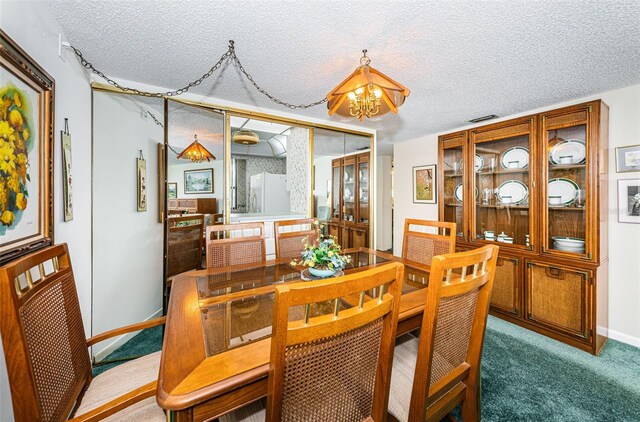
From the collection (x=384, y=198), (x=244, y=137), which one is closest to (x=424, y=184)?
(x=384, y=198)

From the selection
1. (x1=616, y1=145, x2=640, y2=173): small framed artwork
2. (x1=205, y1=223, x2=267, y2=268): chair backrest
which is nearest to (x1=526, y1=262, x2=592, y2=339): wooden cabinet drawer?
(x1=616, y1=145, x2=640, y2=173): small framed artwork

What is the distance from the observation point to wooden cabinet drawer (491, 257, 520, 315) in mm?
2779

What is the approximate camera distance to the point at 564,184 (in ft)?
8.52

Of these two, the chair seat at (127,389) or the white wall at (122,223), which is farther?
the white wall at (122,223)

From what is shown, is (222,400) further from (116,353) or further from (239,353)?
(116,353)

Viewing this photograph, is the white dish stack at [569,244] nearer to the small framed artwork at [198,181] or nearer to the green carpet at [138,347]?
the small framed artwork at [198,181]

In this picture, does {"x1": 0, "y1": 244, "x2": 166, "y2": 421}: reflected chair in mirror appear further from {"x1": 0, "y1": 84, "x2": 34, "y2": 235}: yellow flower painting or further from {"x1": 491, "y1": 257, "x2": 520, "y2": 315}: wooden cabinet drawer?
{"x1": 491, "y1": 257, "x2": 520, "y2": 315}: wooden cabinet drawer

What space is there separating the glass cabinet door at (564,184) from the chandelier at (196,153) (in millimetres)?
3524

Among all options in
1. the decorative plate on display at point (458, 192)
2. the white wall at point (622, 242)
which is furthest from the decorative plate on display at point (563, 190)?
the decorative plate on display at point (458, 192)

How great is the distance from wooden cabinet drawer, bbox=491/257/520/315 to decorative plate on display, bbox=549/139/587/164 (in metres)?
1.12

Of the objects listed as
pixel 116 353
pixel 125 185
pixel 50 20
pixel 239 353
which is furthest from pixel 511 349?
pixel 50 20

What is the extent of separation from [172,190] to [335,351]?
2.43m

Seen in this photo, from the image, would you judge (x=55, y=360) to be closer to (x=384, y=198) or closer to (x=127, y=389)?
(x=127, y=389)

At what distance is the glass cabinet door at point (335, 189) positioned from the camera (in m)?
4.20
